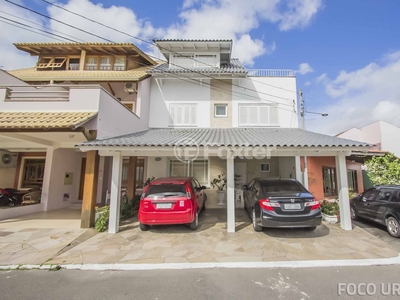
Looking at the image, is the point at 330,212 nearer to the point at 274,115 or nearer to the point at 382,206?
the point at 382,206

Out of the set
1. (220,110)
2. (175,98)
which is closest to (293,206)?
(220,110)

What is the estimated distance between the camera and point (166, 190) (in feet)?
19.9

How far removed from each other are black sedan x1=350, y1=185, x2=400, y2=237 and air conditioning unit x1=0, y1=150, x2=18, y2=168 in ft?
52.9

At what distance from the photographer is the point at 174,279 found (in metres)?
3.67

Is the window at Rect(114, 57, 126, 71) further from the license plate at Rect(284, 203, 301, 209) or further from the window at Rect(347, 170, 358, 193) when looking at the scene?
the window at Rect(347, 170, 358, 193)

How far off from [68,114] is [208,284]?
713cm

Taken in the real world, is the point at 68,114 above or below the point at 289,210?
above

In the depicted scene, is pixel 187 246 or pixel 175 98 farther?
pixel 175 98

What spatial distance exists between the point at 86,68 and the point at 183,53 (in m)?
5.95

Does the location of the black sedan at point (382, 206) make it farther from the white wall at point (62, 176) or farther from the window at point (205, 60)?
the white wall at point (62, 176)

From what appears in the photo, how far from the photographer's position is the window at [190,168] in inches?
453

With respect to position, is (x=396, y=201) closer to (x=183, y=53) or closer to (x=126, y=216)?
(x=126, y=216)

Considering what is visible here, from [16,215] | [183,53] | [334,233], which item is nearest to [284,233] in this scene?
[334,233]

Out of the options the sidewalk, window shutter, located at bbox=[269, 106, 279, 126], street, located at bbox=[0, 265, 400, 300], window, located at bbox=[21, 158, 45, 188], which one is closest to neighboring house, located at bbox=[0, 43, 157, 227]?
window, located at bbox=[21, 158, 45, 188]
